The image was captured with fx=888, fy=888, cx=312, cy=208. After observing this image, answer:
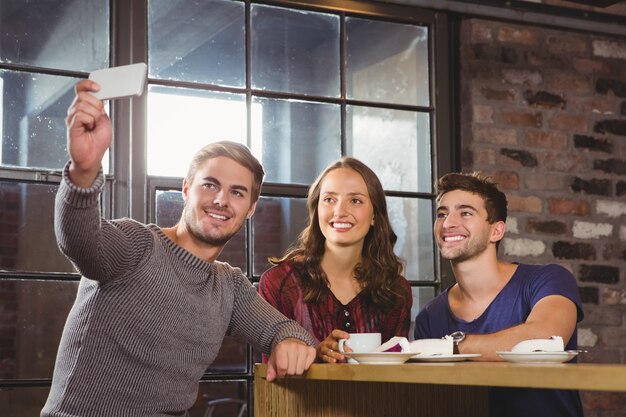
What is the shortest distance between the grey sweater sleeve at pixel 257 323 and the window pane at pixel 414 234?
1.33 metres

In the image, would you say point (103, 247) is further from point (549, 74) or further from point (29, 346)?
point (549, 74)

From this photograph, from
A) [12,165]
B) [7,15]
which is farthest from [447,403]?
[7,15]

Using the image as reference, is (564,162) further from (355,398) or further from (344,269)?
(355,398)

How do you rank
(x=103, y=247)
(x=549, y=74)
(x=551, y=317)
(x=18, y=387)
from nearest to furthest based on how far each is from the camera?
1. (x=103, y=247)
2. (x=551, y=317)
3. (x=18, y=387)
4. (x=549, y=74)

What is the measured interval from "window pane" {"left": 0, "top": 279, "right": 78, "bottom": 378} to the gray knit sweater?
0.95 meters

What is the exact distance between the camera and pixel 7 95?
117 inches

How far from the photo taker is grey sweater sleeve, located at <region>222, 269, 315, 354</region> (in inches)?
87.1

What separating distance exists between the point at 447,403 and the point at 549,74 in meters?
2.01

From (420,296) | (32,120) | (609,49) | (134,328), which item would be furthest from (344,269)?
(609,49)

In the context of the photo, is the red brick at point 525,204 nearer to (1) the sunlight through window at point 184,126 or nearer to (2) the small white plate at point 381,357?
(1) the sunlight through window at point 184,126

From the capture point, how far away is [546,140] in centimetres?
372

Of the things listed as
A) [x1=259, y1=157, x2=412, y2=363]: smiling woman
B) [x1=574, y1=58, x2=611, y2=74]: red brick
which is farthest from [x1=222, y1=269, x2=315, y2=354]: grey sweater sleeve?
[x1=574, y1=58, x2=611, y2=74]: red brick

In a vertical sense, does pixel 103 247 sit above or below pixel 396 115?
below

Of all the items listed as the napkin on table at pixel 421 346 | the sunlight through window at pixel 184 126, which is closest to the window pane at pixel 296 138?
the sunlight through window at pixel 184 126
